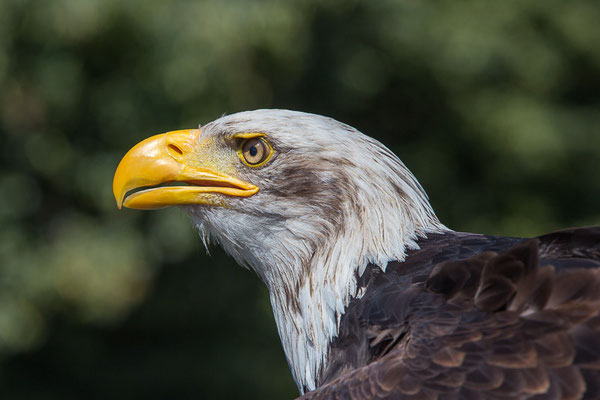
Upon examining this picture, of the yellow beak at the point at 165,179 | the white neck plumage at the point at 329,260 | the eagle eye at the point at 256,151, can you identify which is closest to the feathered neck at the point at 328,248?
the white neck plumage at the point at 329,260

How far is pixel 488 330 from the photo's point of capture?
2.20 metres

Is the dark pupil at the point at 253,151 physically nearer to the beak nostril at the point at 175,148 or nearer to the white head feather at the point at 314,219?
the white head feather at the point at 314,219

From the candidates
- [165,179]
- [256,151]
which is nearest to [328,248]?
[256,151]

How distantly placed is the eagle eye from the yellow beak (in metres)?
0.10

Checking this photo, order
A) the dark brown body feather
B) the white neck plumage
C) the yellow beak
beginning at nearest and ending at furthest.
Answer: the dark brown body feather → the white neck plumage → the yellow beak

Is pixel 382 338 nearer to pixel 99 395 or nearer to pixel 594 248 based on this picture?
pixel 594 248

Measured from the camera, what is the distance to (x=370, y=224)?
116 inches

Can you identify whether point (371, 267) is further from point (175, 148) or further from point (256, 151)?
point (175, 148)

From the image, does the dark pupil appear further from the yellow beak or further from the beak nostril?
the beak nostril

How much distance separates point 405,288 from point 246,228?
0.83 meters

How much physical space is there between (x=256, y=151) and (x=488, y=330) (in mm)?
1377

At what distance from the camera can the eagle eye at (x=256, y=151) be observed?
317 centimetres

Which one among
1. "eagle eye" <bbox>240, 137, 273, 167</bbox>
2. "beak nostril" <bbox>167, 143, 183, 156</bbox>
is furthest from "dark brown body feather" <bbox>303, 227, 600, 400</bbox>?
"beak nostril" <bbox>167, 143, 183, 156</bbox>

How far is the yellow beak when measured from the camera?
3.13 metres
